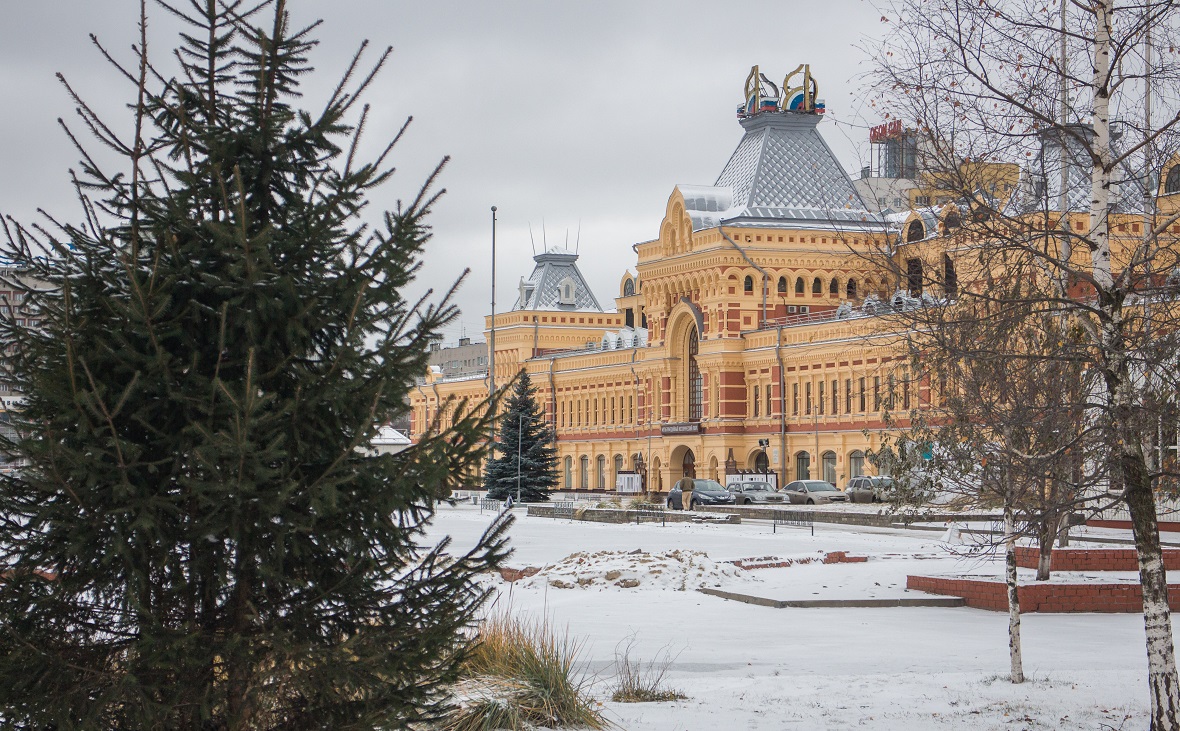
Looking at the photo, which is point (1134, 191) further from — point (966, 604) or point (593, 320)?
point (593, 320)

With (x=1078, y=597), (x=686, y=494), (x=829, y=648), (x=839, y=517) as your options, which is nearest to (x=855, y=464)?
(x=686, y=494)

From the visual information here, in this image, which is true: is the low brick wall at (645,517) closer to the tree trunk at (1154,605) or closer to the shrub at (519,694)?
the shrub at (519,694)

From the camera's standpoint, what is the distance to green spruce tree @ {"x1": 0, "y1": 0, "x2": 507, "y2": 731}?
5.58 m

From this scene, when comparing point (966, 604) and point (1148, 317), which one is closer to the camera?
point (1148, 317)

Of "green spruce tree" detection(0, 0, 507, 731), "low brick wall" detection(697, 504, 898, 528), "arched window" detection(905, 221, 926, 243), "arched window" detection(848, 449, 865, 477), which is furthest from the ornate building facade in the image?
"green spruce tree" detection(0, 0, 507, 731)

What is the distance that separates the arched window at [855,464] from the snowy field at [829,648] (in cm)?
3462

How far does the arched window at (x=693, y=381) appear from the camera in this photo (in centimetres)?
7312

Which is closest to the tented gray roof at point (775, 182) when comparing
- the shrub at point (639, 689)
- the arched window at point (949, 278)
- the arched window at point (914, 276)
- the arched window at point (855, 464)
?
the arched window at point (855, 464)

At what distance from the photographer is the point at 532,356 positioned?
92938mm

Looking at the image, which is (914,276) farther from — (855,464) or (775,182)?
(775,182)

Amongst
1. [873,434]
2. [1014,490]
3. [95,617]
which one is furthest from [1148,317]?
[873,434]

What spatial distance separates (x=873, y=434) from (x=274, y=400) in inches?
2123

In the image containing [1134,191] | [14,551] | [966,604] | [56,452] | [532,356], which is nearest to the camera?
[56,452]

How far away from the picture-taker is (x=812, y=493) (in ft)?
176
